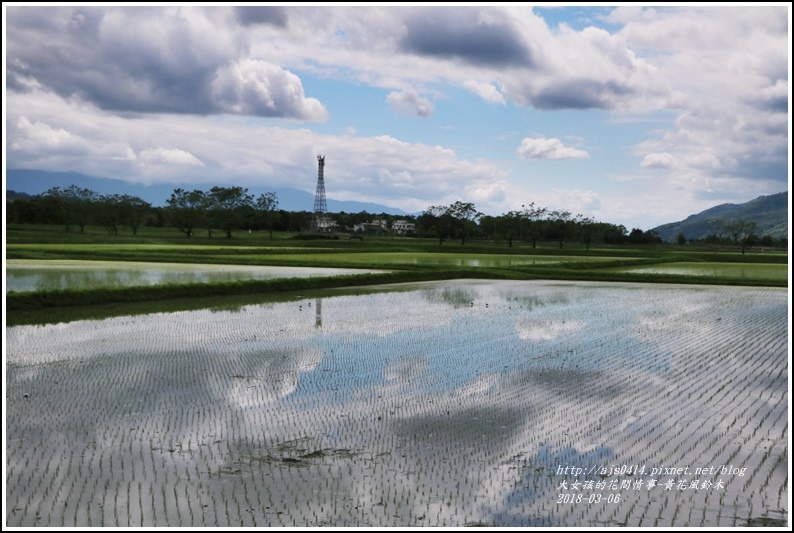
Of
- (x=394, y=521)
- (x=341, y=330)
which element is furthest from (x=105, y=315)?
(x=394, y=521)

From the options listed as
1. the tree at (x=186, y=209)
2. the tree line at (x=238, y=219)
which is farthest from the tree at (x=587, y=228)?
the tree at (x=186, y=209)

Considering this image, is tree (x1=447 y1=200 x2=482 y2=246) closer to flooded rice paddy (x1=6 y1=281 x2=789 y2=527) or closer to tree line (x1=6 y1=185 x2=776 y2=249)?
tree line (x1=6 y1=185 x2=776 y2=249)

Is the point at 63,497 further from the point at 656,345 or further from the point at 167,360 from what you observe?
the point at 656,345

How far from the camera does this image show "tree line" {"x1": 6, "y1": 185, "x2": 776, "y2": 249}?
77.2 metres

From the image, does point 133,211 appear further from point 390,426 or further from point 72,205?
point 390,426

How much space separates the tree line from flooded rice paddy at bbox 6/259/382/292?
45.2m

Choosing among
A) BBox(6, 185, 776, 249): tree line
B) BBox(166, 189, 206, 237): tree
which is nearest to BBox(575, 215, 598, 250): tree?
BBox(6, 185, 776, 249): tree line

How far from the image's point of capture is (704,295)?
26.2 metres

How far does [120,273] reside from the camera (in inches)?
1058

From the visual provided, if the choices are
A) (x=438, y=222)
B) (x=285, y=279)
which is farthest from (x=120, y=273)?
(x=438, y=222)

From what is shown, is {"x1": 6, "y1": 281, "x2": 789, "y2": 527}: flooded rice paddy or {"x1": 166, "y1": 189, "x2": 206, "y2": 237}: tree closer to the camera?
{"x1": 6, "y1": 281, "x2": 789, "y2": 527}: flooded rice paddy

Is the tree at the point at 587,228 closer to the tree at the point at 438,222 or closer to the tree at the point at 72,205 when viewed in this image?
the tree at the point at 438,222

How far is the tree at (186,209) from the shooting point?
8419cm

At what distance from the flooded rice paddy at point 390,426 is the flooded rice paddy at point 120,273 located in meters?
7.26
